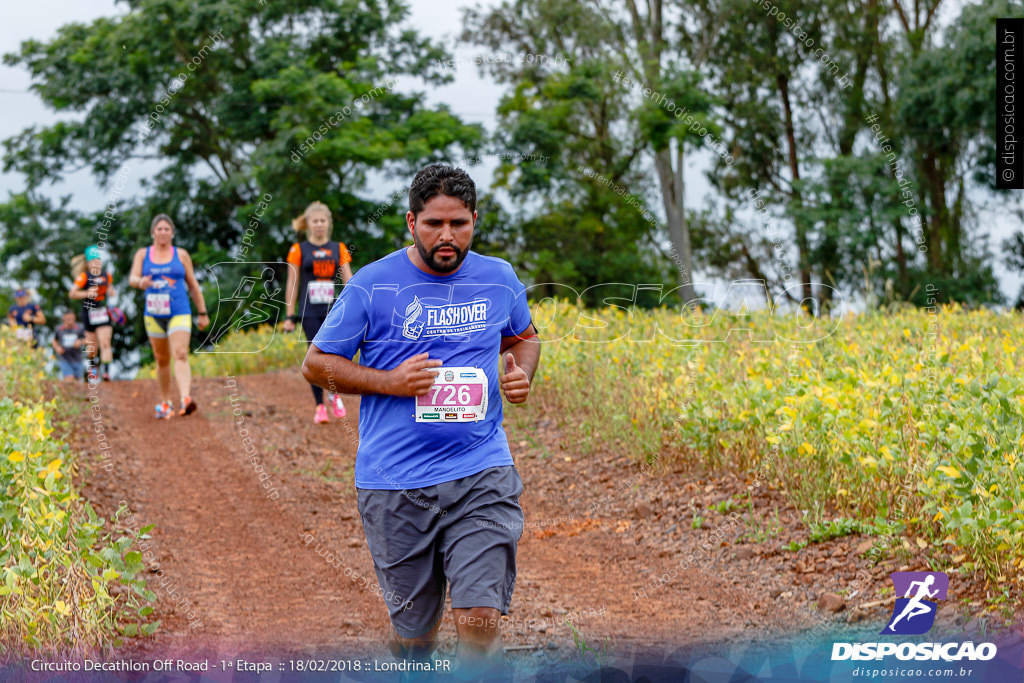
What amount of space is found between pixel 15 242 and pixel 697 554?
23.8 meters

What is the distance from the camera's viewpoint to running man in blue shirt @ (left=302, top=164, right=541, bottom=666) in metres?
3.43

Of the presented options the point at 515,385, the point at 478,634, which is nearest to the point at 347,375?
the point at 515,385

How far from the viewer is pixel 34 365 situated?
11.7 meters

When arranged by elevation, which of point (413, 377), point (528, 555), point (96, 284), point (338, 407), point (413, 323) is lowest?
point (528, 555)

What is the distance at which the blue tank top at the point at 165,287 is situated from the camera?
30.4 ft

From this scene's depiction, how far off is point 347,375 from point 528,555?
129 inches

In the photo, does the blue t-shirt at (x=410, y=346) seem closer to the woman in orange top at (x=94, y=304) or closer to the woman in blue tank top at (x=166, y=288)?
the woman in blue tank top at (x=166, y=288)

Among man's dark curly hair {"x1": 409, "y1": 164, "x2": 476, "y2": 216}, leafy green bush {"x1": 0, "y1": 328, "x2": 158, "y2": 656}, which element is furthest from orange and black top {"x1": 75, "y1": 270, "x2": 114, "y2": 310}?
man's dark curly hair {"x1": 409, "y1": 164, "x2": 476, "y2": 216}

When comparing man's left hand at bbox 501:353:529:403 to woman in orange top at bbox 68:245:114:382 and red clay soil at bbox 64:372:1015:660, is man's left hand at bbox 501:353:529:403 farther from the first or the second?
woman in orange top at bbox 68:245:114:382

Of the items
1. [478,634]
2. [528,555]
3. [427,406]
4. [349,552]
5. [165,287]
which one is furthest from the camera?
[165,287]

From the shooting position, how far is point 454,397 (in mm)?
3455

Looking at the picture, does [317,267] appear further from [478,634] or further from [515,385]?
[478,634]

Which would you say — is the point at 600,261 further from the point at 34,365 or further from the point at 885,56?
the point at 34,365

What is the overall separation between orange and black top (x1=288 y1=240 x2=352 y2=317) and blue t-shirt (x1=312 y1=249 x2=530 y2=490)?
17.9 feet
